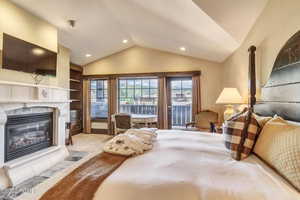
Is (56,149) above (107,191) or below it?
below

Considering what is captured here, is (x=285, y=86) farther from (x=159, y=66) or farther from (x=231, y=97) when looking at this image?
(x=159, y=66)

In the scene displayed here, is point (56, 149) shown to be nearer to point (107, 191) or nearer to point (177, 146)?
point (177, 146)

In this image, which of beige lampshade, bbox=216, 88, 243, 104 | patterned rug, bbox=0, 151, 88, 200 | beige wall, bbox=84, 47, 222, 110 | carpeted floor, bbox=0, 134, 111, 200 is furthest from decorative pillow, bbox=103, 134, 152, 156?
beige wall, bbox=84, 47, 222, 110

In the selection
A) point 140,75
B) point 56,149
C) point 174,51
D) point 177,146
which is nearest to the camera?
point 177,146

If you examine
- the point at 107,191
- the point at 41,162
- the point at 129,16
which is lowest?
the point at 41,162

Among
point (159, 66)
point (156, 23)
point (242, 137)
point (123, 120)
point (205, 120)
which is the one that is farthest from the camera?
point (159, 66)

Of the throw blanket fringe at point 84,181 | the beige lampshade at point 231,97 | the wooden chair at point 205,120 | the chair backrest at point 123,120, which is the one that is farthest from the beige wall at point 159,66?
the throw blanket fringe at point 84,181

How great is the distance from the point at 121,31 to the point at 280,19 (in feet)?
11.8

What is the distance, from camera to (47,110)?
3.57 meters

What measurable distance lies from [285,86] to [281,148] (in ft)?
2.84

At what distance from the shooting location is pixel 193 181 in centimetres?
102

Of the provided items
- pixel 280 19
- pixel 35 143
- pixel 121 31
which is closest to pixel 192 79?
pixel 121 31

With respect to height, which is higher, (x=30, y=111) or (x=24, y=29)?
(x=24, y=29)

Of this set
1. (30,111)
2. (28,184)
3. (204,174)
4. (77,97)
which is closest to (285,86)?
(204,174)
